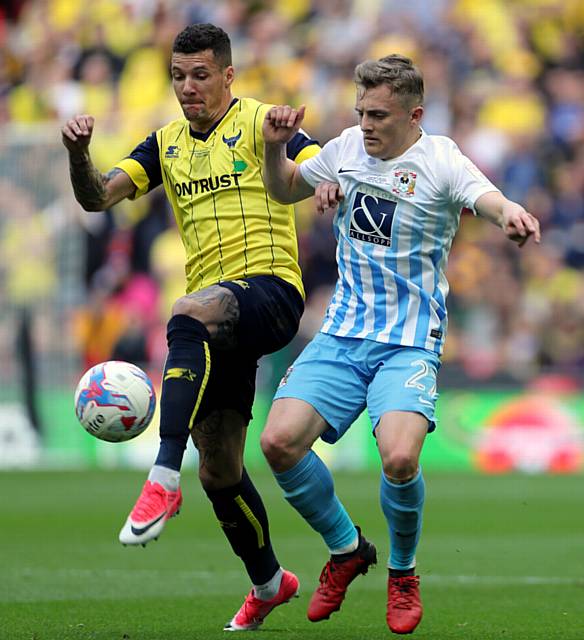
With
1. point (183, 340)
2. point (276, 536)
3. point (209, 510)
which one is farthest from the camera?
point (209, 510)

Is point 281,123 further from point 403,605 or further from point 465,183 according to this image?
point 403,605

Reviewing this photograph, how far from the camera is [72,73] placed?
20016 mm

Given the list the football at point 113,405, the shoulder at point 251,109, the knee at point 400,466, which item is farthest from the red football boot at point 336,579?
the shoulder at point 251,109

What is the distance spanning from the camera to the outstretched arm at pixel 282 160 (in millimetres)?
6023

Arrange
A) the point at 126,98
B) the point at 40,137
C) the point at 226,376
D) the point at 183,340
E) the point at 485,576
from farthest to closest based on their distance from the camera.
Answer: the point at 126,98 → the point at 40,137 → the point at 485,576 → the point at 226,376 → the point at 183,340

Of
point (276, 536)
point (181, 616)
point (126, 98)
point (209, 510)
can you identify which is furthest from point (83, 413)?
point (126, 98)

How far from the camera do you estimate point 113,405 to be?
606cm

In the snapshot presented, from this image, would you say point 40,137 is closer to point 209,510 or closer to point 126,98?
point 126,98

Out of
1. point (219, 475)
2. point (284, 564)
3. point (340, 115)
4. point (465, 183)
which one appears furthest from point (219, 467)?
point (340, 115)

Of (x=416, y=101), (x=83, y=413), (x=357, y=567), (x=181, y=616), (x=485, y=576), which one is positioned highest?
(x=416, y=101)

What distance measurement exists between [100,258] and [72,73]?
354 centimetres

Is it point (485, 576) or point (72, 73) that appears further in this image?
point (72, 73)

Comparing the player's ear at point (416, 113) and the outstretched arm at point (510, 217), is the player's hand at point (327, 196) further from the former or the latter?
the outstretched arm at point (510, 217)

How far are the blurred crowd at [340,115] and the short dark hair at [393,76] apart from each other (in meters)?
10.8
